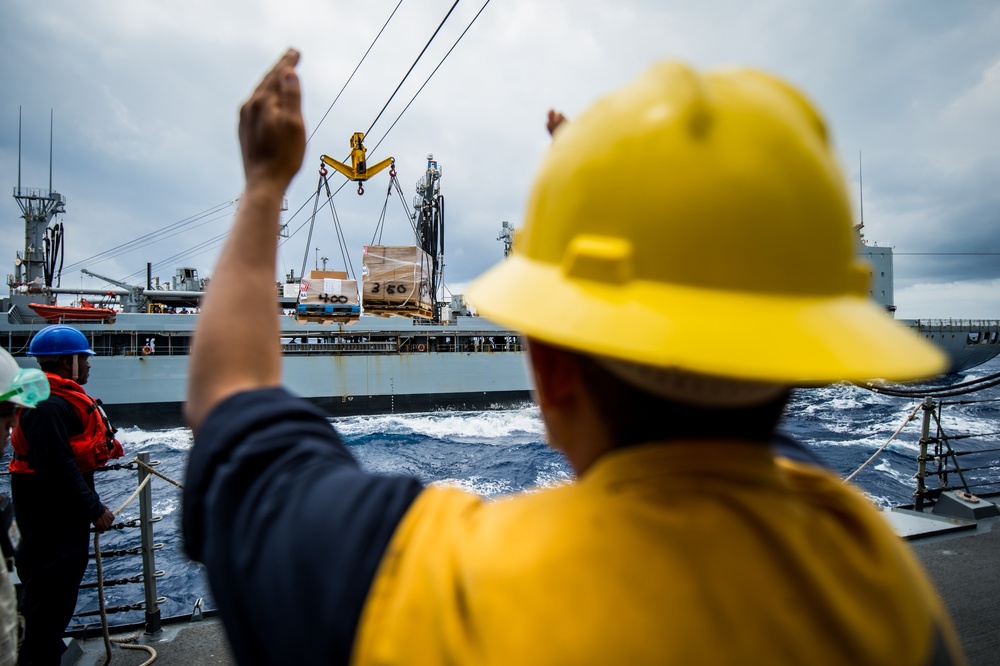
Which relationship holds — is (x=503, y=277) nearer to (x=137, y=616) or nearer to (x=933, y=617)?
(x=933, y=617)

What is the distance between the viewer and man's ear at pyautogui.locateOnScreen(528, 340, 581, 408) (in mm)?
592

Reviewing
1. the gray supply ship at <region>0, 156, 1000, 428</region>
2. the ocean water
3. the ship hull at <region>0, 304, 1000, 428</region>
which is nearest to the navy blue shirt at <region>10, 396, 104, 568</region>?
the ocean water

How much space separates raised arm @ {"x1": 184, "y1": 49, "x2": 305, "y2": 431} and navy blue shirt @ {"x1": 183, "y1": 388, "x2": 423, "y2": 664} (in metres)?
0.05

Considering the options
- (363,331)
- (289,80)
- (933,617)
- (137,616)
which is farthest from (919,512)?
(363,331)

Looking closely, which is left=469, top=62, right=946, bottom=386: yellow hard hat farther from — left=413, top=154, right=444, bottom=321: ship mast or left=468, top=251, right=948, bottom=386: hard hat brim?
left=413, top=154, right=444, bottom=321: ship mast

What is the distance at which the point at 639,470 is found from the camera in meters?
0.50

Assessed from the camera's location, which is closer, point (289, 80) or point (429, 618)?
point (429, 618)

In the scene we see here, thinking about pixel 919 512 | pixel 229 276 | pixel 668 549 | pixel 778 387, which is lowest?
pixel 919 512

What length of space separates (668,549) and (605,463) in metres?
0.11

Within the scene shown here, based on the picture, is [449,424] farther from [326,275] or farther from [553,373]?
[553,373]

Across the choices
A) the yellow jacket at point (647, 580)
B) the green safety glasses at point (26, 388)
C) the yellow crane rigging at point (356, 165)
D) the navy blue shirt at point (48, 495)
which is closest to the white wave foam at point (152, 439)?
the yellow crane rigging at point (356, 165)

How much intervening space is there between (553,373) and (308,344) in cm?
2326

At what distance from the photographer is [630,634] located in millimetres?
410

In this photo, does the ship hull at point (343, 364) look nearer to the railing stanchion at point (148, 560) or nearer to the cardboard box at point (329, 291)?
the cardboard box at point (329, 291)
